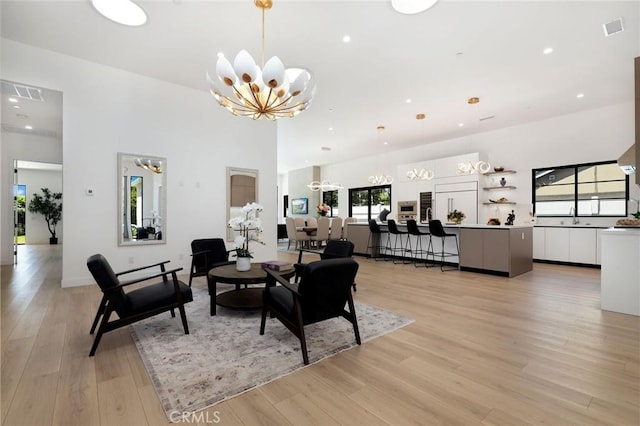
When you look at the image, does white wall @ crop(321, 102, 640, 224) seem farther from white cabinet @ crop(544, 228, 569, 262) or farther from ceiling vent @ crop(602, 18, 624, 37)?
ceiling vent @ crop(602, 18, 624, 37)

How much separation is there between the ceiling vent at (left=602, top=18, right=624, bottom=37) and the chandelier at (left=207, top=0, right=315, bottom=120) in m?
3.66

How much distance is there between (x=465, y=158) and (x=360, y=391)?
7.77 meters

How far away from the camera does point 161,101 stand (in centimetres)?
518

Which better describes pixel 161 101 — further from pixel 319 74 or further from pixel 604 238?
pixel 604 238

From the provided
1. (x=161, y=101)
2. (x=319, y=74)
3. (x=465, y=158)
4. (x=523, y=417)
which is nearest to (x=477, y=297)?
(x=523, y=417)

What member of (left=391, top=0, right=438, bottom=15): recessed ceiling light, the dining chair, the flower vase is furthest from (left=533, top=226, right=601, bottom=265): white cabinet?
the flower vase

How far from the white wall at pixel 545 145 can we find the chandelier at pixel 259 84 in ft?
21.9

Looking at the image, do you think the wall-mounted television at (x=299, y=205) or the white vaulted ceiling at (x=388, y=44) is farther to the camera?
the wall-mounted television at (x=299, y=205)

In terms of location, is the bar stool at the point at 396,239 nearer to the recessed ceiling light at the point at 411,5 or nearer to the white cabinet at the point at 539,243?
the white cabinet at the point at 539,243

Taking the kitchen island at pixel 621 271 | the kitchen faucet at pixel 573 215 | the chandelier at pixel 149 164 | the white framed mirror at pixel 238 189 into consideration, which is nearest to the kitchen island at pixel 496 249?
the kitchen island at pixel 621 271

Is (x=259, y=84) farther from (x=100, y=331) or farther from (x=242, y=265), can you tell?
(x=100, y=331)

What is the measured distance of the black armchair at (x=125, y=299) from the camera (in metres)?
2.37

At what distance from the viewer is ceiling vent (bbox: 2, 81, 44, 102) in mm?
4156

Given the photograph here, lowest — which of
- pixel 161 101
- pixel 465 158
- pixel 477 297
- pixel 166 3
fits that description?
pixel 477 297
